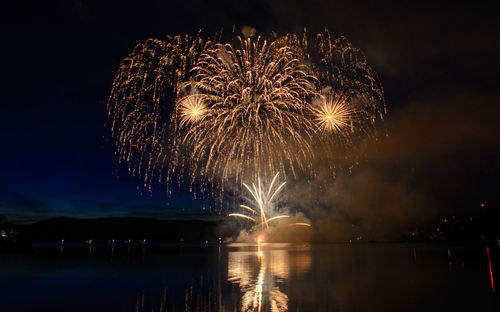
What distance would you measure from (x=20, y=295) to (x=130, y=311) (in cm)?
893

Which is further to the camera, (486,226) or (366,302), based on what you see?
(486,226)

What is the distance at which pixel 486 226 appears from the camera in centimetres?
14475

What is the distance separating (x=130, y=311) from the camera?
1281 centimetres

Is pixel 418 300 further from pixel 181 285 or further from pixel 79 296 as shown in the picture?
pixel 79 296

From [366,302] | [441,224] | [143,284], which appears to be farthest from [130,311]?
[441,224]

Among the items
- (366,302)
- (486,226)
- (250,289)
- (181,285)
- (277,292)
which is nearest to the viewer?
(366,302)

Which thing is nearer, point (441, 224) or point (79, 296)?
point (79, 296)

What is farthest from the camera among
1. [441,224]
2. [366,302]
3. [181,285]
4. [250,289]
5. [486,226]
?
[441,224]

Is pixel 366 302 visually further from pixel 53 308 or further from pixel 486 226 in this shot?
pixel 486 226

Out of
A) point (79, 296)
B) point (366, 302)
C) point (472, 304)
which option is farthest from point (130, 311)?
point (472, 304)

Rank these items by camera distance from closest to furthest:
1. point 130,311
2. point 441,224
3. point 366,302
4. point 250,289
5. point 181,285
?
point 130,311
point 366,302
point 250,289
point 181,285
point 441,224

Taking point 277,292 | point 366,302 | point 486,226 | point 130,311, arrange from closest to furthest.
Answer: point 130,311 → point 366,302 → point 277,292 → point 486,226

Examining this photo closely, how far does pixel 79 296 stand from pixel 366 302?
544 inches

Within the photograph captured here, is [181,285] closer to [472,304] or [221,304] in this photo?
[221,304]
